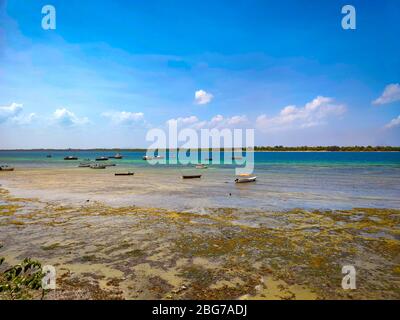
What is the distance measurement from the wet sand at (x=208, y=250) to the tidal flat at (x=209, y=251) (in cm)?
4

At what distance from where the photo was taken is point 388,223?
1617 cm

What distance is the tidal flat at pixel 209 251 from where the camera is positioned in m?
8.31

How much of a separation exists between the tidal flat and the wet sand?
0.04 meters

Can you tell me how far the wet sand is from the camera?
27.3 feet

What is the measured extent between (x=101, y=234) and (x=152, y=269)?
18.1ft

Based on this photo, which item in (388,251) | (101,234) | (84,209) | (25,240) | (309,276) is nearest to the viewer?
(309,276)

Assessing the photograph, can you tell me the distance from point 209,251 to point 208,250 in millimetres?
124

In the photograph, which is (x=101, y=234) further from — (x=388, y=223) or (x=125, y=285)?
(x=388, y=223)

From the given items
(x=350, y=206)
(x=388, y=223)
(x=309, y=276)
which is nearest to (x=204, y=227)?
(x=309, y=276)

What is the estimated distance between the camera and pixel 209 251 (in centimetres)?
1159

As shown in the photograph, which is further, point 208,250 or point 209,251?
point 208,250

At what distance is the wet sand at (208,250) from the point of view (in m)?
8.32
